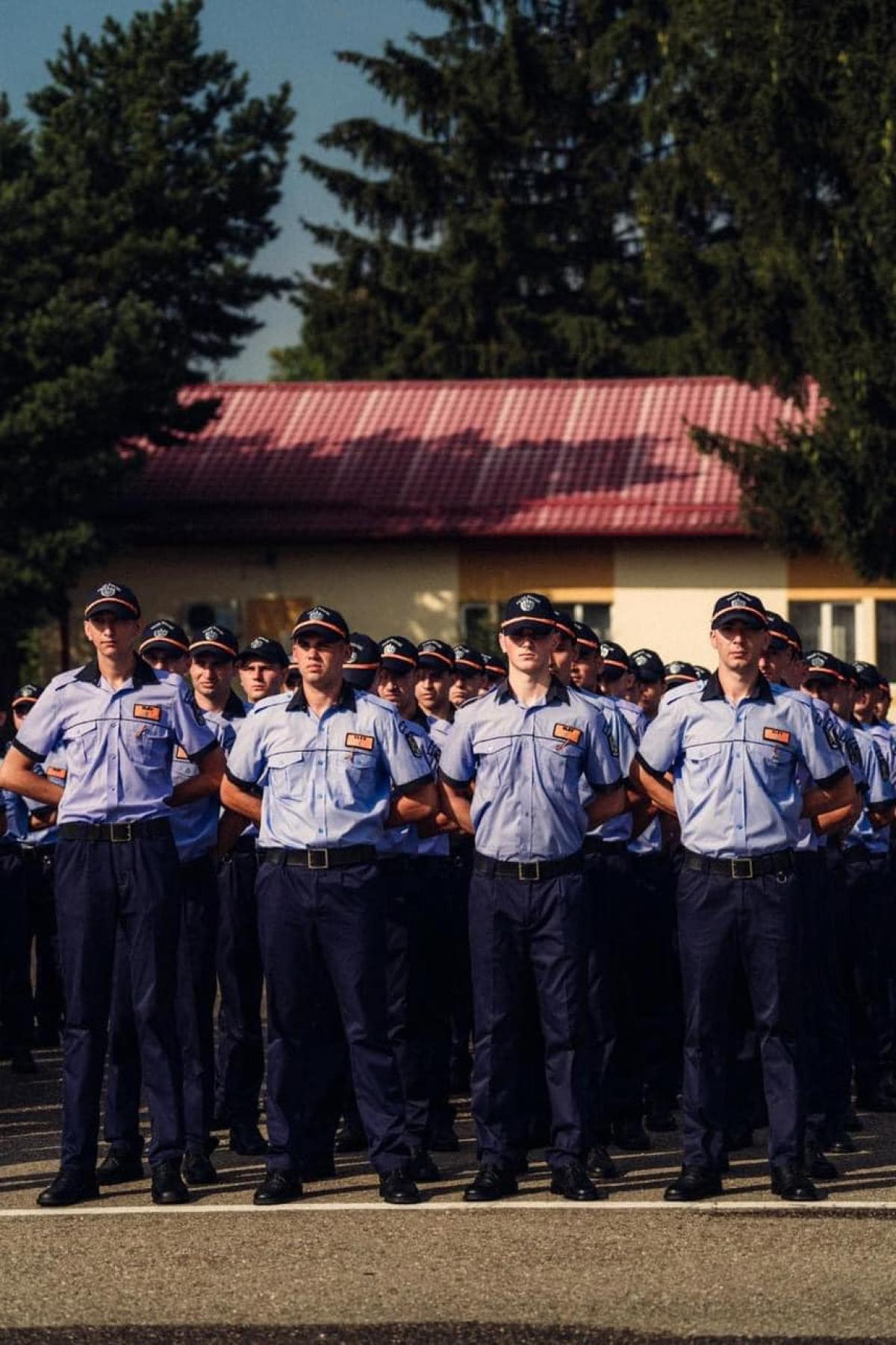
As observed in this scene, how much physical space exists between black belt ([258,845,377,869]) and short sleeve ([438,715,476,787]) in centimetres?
54

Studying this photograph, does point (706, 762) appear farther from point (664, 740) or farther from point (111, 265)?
point (111, 265)

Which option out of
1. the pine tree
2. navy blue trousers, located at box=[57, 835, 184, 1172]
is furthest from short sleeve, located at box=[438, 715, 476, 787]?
the pine tree

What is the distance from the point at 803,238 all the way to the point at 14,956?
58.7ft

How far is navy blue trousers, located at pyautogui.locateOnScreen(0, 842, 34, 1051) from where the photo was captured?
1316 cm

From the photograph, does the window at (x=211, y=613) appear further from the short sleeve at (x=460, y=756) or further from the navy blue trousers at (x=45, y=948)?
the short sleeve at (x=460, y=756)

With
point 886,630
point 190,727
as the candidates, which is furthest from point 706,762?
point 886,630

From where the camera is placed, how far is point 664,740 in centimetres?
930

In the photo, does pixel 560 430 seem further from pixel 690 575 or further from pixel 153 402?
pixel 153 402

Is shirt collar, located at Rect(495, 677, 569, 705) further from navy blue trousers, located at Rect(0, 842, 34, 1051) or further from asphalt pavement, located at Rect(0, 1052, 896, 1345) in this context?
navy blue trousers, located at Rect(0, 842, 34, 1051)

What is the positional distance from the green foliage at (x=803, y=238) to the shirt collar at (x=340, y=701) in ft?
62.2

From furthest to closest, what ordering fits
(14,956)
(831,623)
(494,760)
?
(831,623) < (14,956) < (494,760)

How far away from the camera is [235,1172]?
962 cm

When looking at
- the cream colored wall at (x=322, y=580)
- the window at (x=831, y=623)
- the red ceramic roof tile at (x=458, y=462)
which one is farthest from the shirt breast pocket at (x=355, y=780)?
the cream colored wall at (x=322, y=580)

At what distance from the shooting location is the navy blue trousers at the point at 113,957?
29.8 feet
